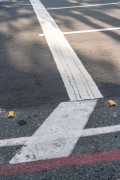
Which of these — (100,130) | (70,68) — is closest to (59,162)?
(100,130)

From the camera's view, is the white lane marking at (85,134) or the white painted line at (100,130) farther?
the white painted line at (100,130)

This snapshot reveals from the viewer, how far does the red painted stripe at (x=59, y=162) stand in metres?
3.78

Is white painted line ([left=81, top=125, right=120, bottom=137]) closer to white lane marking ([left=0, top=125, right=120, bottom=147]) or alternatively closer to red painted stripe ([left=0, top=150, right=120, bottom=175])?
white lane marking ([left=0, top=125, right=120, bottom=147])

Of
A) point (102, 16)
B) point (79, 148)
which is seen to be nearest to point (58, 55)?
point (79, 148)

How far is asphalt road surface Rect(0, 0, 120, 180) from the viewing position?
3.86 m

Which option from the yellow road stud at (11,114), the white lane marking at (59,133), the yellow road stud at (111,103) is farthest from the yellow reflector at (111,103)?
the yellow road stud at (11,114)

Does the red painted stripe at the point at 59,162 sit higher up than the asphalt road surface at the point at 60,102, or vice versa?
the red painted stripe at the point at 59,162

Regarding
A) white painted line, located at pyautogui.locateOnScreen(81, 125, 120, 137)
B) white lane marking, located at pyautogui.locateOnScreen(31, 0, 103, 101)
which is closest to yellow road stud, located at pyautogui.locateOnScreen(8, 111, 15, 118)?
white lane marking, located at pyautogui.locateOnScreen(31, 0, 103, 101)

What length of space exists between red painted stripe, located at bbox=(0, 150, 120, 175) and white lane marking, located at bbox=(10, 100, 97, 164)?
9cm

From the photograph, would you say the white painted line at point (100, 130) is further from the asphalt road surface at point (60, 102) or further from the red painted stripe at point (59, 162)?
the red painted stripe at point (59, 162)

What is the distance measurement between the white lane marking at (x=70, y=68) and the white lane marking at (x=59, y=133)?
38cm

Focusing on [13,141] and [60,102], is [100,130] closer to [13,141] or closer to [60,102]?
[60,102]

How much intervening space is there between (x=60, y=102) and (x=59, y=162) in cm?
171

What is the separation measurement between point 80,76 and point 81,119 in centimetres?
182
